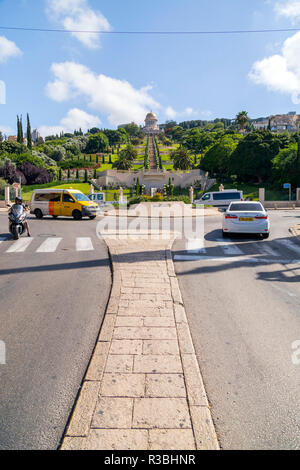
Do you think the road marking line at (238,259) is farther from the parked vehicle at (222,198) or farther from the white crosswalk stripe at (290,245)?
the parked vehicle at (222,198)

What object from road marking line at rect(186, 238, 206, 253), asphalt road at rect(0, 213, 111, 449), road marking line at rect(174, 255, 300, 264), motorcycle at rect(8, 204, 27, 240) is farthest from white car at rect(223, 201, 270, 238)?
motorcycle at rect(8, 204, 27, 240)

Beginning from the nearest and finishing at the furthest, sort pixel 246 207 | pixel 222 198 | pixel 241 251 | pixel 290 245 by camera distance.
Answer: pixel 241 251 → pixel 290 245 → pixel 246 207 → pixel 222 198

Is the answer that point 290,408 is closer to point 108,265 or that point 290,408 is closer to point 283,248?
point 108,265

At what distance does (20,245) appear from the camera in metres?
12.9

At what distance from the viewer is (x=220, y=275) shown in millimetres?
8508

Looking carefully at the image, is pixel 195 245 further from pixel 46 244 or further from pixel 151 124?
pixel 151 124

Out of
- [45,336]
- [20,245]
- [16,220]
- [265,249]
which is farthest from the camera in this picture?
[16,220]

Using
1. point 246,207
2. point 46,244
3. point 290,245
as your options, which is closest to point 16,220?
point 46,244

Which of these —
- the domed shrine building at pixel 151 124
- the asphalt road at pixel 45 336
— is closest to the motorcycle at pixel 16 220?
the asphalt road at pixel 45 336

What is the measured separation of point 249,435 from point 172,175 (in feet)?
277

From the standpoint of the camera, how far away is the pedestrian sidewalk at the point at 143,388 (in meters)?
2.82

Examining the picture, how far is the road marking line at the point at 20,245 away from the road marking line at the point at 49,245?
0.55 m

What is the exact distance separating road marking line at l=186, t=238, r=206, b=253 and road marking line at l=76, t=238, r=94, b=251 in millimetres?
3273

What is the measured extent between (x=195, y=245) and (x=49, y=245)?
5097 millimetres
